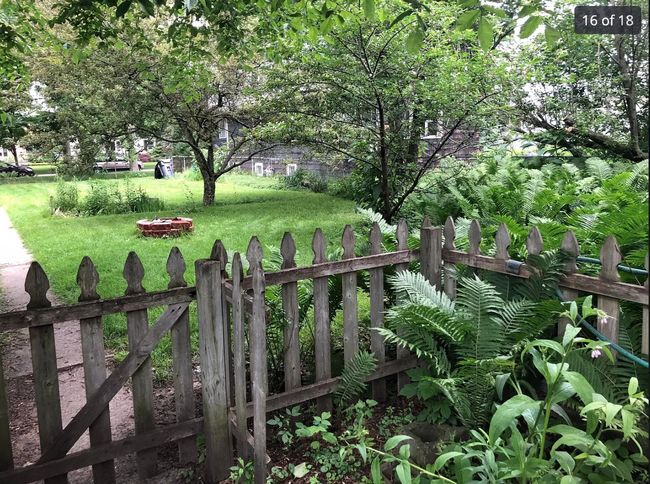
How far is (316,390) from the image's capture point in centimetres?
304

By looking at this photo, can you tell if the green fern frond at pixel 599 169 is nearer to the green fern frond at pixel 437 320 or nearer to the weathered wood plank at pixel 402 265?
the weathered wood plank at pixel 402 265

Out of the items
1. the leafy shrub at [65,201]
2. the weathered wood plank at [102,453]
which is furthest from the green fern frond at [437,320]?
the leafy shrub at [65,201]

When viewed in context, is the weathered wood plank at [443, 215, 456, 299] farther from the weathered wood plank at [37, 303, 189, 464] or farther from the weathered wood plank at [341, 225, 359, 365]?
the weathered wood plank at [37, 303, 189, 464]

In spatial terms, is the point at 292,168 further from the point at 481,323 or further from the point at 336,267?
the point at 481,323

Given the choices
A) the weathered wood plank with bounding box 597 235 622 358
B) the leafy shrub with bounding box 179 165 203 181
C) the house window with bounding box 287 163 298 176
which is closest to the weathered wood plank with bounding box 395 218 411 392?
the weathered wood plank with bounding box 597 235 622 358

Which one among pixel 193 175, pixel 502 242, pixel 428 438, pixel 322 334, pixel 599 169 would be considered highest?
pixel 193 175

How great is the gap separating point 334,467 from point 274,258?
4.89 ft

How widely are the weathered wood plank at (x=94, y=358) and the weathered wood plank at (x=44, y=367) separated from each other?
14cm

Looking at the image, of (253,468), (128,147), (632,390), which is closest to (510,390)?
(632,390)

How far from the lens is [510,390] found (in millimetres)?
3014

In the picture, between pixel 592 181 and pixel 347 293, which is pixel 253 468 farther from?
pixel 592 181

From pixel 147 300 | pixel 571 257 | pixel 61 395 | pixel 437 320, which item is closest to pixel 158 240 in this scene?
pixel 61 395

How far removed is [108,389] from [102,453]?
1.11ft

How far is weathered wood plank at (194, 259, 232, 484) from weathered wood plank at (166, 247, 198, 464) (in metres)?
0.13
